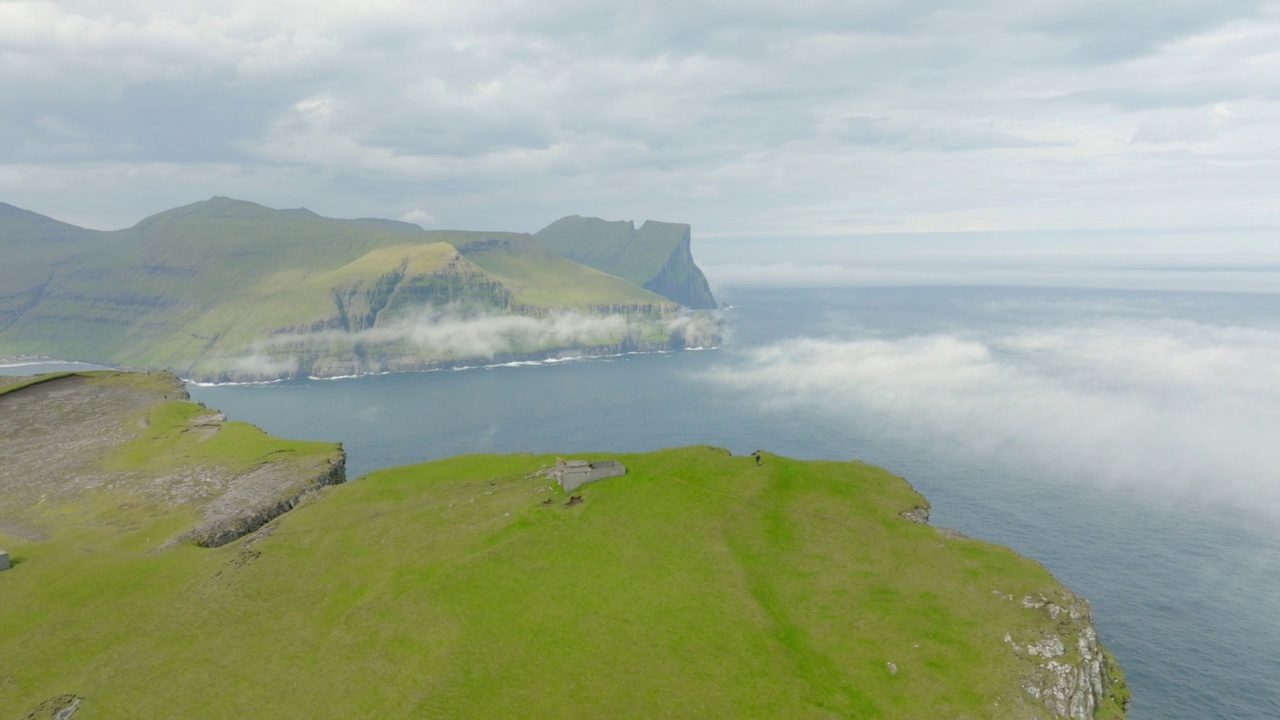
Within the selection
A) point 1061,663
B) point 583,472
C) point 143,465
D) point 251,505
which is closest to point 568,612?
point 583,472

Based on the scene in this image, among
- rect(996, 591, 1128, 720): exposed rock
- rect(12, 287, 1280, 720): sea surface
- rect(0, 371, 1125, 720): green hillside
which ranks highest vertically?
rect(0, 371, 1125, 720): green hillside

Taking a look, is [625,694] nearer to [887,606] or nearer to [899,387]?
[887,606]

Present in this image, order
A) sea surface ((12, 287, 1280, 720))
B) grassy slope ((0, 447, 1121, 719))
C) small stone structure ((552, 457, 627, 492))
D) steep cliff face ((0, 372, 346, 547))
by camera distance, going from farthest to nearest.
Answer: sea surface ((12, 287, 1280, 720))
steep cliff face ((0, 372, 346, 547))
small stone structure ((552, 457, 627, 492))
grassy slope ((0, 447, 1121, 719))

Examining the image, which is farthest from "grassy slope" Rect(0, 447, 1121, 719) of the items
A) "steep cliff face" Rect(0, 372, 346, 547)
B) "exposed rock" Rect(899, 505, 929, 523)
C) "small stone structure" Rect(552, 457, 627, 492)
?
"steep cliff face" Rect(0, 372, 346, 547)

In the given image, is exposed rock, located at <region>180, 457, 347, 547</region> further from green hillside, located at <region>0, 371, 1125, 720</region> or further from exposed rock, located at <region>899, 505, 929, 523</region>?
exposed rock, located at <region>899, 505, 929, 523</region>

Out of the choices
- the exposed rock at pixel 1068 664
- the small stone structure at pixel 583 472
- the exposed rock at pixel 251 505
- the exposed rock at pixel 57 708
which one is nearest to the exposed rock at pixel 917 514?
the exposed rock at pixel 1068 664

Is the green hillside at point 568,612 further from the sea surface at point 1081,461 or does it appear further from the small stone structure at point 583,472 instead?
the sea surface at point 1081,461

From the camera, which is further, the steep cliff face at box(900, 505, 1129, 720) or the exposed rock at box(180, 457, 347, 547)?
the exposed rock at box(180, 457, 347, 547)
